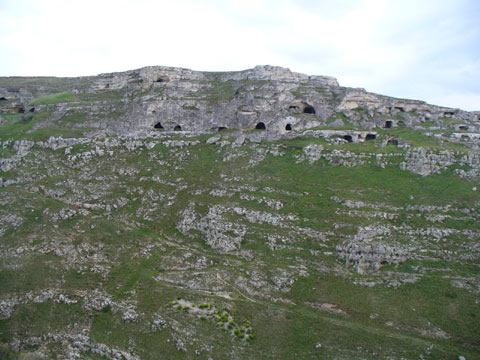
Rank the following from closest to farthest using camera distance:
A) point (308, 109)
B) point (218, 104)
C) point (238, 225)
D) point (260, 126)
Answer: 1. point (238, 225)
2. point (260, 126)
3. point (218, 104)
4. point (308, 109)

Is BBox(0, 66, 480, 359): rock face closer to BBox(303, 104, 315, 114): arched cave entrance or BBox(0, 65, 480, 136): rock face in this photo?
BBox(0, 65, 480, 136): rock face

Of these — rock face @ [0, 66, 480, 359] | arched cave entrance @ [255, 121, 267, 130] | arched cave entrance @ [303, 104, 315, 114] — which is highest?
arched cave entrance @ [303, 104, 315, 114]

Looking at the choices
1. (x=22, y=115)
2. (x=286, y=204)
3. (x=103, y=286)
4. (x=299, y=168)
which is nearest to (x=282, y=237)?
(x=286, y=204)

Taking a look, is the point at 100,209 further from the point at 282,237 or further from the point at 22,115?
the point at 22,115

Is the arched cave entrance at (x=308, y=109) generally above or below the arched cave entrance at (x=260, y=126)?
above

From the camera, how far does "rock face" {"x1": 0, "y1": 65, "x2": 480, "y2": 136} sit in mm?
57188

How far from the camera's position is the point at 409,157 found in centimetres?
4444

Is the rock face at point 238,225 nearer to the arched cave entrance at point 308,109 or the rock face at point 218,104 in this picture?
the rock face at point 218,104

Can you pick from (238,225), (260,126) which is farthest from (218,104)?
(238,225)

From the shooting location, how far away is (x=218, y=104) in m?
59.5

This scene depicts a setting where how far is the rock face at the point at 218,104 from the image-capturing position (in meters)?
57.2

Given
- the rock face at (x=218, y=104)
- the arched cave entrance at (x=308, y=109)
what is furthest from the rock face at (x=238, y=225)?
the arched cave entrance at (x=308, y=109)

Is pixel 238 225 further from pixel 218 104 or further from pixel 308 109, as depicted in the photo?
pixel 308 109

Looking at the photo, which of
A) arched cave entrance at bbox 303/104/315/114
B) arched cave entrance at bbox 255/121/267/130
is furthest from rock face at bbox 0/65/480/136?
arched cave entrance at bbox 255/121/267/130
